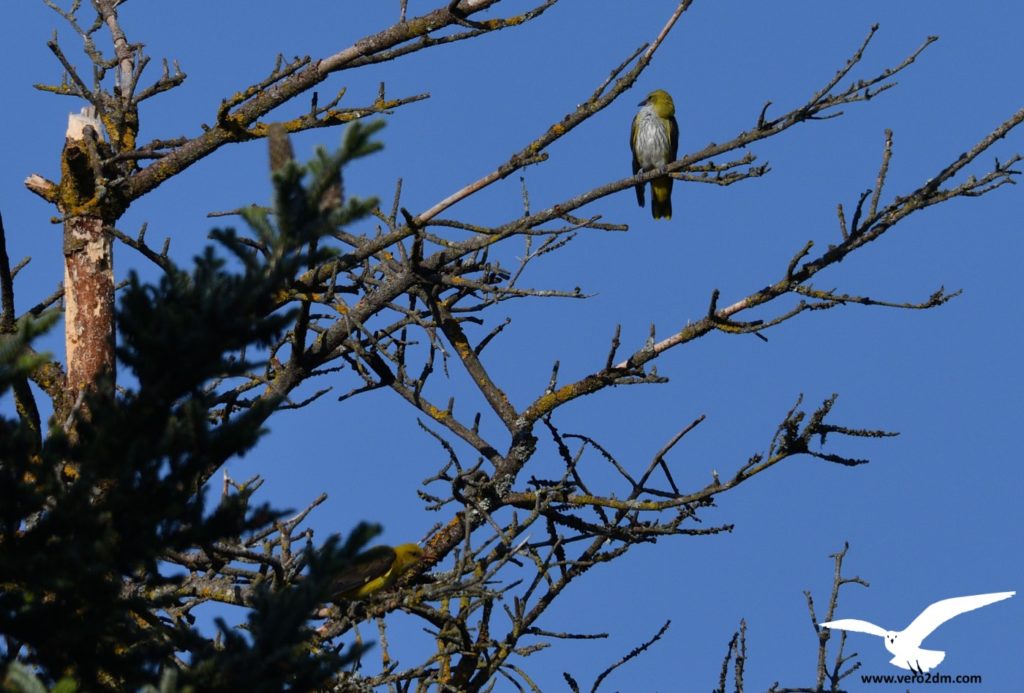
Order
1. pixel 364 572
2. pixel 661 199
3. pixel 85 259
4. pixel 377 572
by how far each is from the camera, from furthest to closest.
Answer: pixel 661 199 < pixel 377 572 < pixel 364 572 < pixel 85 259

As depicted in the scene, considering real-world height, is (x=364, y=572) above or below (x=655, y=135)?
below

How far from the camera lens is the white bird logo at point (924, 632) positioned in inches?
228

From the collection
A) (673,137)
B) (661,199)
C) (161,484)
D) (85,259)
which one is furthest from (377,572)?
(673,137)

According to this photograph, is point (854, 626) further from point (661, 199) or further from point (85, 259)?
point (661, 199)

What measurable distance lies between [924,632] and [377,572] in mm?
2700

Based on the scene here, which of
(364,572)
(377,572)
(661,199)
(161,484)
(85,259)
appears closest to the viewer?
(161,484)

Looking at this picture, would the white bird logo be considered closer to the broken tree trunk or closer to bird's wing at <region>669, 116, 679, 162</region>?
the broken tree trunk

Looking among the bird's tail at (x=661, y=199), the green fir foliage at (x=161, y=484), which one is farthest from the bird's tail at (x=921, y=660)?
the bird's tail at (x=661, y=199)

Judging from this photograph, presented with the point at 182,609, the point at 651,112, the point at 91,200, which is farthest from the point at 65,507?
the point at 651,112

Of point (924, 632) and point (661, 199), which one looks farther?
point (661, 199)

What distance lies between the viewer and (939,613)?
5.98m

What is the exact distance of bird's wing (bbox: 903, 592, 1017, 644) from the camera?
5.90 m

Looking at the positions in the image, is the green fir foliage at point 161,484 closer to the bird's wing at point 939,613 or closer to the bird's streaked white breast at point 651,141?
the bird's wing at point 939,613

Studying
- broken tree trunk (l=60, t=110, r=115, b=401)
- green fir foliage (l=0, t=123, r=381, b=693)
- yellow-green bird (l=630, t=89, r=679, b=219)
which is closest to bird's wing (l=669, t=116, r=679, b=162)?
yellow-green bird (l=630, t=89, r=679, b=219)
